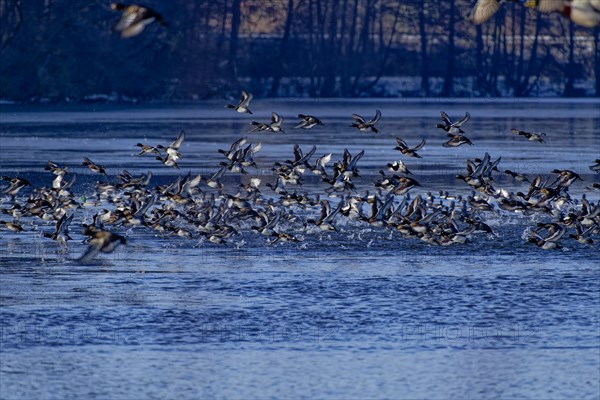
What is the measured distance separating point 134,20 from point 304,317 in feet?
11.0

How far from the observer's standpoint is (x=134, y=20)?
12773 mm

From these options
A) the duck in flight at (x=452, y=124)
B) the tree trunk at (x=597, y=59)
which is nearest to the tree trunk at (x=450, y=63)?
the tree trunk at (x=597, y=59)

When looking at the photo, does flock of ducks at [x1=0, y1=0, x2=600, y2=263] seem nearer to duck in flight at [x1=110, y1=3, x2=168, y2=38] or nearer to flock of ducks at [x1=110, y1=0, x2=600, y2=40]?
duck in flight at [x1=110, y1=3, x2=168, y2=38]

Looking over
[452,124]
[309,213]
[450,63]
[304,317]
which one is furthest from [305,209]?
[450,63]

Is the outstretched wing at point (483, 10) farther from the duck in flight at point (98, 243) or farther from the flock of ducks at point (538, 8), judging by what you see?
the duck in flight at point (98, 243)

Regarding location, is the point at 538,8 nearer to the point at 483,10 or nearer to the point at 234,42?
the point at 483,10

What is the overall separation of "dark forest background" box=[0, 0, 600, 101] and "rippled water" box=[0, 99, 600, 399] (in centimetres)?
5047

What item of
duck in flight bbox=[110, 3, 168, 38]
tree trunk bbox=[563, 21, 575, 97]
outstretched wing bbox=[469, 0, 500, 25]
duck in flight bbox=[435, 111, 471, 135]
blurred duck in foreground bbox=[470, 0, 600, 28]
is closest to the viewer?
blurred duck in foreground bbox=[470, 0, 600, 28]

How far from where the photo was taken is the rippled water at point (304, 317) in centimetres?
1077

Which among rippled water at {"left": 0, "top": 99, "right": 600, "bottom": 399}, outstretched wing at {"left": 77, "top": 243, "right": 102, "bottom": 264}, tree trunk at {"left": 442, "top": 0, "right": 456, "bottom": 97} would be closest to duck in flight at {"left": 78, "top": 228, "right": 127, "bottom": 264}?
outstretched wing at {"left": 77, "top": 243, "right": 102, "bottom": 264}

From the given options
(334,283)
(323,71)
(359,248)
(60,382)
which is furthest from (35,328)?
(323,71)

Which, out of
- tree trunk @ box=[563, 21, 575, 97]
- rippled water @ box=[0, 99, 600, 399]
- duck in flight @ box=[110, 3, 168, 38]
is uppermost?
duck in flight @ box=[110, 3, 168, 38]

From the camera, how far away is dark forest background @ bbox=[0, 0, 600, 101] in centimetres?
7062

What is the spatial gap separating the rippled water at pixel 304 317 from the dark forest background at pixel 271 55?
50.5 meters
